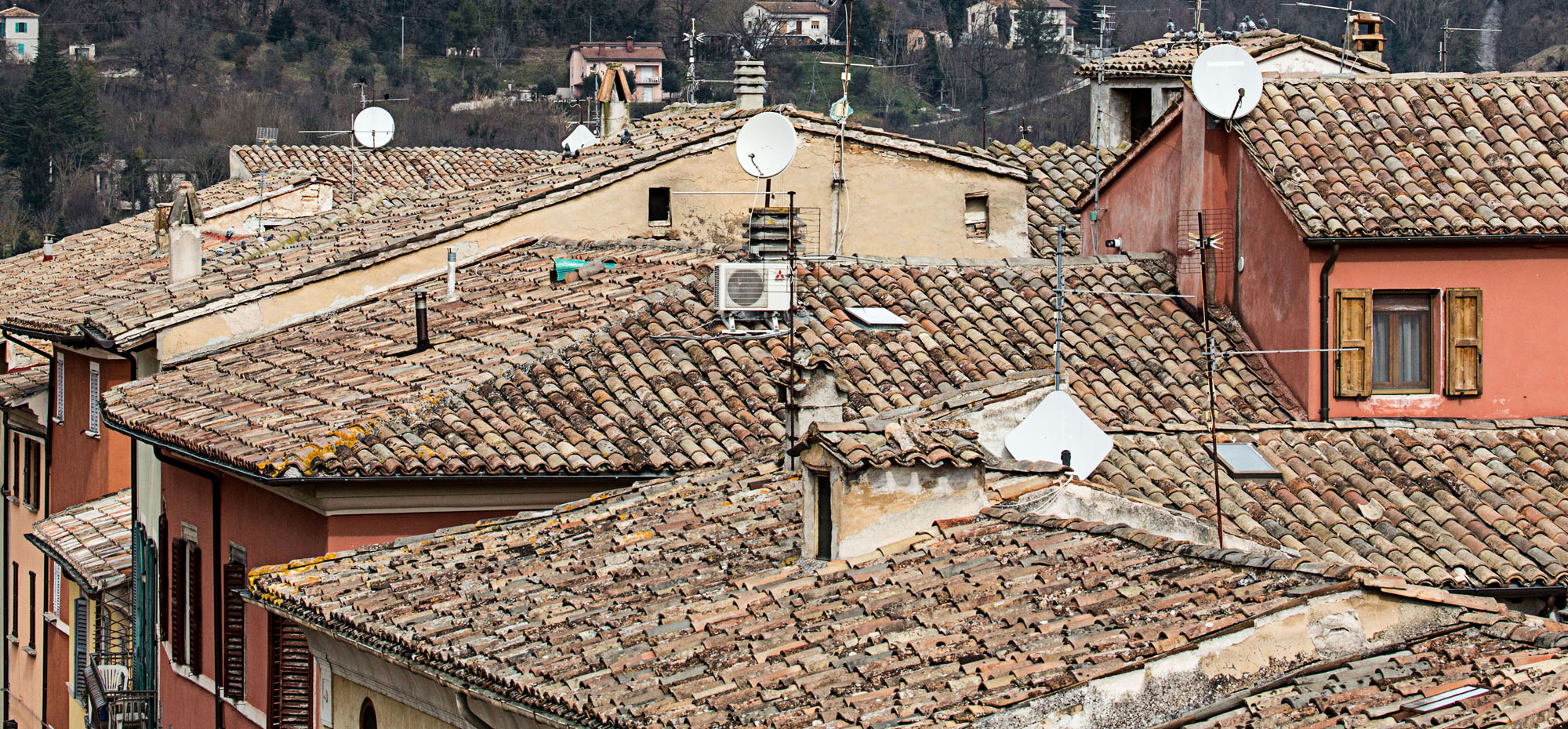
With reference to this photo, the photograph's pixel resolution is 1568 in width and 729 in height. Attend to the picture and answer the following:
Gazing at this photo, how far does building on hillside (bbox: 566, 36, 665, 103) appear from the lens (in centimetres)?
7962

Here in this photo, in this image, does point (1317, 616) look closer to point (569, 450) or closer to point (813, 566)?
point (813, 566)

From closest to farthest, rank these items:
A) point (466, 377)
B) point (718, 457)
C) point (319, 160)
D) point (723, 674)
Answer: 1. point (723, 674)
2. point (718, 457)
3. point (466, 377)
4. point (319, 160)

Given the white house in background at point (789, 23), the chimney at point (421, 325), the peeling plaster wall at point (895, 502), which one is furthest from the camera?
the white house in background at point (789, 23)

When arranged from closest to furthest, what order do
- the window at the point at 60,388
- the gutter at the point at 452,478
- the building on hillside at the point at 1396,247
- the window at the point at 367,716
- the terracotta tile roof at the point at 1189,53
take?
the window at the point at 367,716 < the gutter at the point at 452,478 < the building on hillside at the point at 1396,247 < the window at the point at 60,388 < the terracotta tile roof at the point at 1189,53

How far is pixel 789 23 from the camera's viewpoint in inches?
2889

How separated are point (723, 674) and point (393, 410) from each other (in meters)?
6.60

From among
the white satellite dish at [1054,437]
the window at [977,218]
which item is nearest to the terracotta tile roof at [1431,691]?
the white satellite dish at [1054,437]

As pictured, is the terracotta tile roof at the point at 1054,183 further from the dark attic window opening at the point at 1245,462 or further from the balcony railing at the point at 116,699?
the balcony railing at the point at 116,699

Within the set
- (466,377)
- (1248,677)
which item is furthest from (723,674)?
(466,377)

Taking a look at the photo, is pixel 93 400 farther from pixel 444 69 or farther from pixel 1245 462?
pixel 444 69

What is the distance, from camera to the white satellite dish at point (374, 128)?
105 ft

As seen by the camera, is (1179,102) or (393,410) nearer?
(393,410)

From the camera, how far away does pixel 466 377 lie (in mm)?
16594

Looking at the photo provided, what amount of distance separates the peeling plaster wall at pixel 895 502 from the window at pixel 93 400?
50.3 feet
